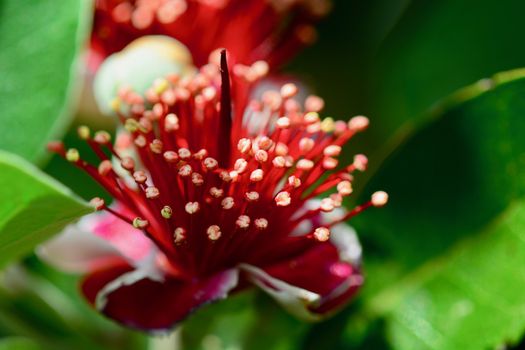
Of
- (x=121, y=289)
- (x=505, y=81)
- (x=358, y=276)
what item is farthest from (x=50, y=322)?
(x=505, y=81)

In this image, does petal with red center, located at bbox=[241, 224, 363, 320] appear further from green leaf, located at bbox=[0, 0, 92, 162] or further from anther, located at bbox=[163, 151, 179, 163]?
green leaf, located at bbox=[0, 0, 92, 162]

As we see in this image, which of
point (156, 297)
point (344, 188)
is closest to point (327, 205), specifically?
point (344, 188)

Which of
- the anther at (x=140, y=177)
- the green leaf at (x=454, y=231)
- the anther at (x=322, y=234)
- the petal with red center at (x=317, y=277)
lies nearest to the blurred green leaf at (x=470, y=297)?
the green leaf at (x=454, y=231)

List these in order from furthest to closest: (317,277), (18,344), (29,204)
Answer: (18,344)
(317,277)
(29,204)

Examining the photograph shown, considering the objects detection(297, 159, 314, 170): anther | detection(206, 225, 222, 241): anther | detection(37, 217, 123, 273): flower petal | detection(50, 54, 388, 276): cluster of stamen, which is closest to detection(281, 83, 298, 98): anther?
detection(50, 54, 388, 276): cluster of stamen

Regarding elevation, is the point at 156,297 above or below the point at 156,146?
below

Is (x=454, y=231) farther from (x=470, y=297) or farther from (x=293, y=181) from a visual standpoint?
(x=293, y=181)

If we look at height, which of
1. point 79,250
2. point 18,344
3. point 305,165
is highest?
point 305,165
